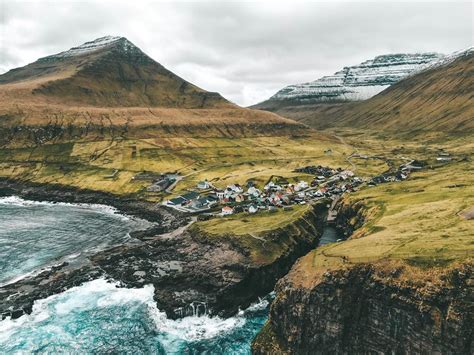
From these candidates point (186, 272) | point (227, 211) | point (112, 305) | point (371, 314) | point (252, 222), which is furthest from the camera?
point (227, 211)

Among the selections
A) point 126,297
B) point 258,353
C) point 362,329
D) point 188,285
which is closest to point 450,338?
point 362,329

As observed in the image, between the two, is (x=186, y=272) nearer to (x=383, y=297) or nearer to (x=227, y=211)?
(x=227, y=211)

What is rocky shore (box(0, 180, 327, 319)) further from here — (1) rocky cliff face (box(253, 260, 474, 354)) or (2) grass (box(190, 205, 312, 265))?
(1) rocky cliff face (box(253, 260, 474, 354))

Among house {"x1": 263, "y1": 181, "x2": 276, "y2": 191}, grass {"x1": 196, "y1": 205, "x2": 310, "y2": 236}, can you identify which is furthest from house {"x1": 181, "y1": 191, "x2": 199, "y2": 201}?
grass {"x1": 196, "y1": 205, "x2": 310, "y2": 236}

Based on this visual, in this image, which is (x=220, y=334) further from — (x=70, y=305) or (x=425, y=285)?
(x=425, y=285)

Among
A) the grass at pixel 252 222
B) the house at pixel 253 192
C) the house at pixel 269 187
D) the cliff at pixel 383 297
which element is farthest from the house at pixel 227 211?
the cliff at pixel 383 297

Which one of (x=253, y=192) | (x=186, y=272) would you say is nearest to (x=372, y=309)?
(x=186, y=272)

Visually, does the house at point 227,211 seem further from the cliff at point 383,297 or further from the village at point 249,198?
the cliff at point 383,297
